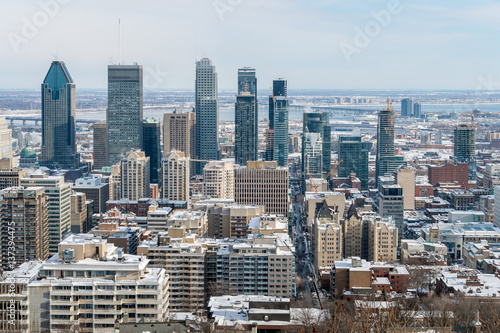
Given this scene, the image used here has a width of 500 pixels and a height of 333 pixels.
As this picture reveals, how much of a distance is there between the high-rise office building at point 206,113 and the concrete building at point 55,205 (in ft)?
84.4

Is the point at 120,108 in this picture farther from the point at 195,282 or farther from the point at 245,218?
the point at 195,282

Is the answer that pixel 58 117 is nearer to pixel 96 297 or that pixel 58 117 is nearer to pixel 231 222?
pixel 231 222

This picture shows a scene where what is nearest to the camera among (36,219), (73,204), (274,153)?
(36,219)

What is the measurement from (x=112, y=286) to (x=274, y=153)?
3938cm

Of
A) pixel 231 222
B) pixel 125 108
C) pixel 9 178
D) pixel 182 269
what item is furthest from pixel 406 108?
pixel 182 269

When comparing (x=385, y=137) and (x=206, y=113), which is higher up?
(x=206, y=113)

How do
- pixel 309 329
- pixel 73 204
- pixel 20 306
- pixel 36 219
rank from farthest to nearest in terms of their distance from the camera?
pixel 73 204, pixel 36 219, pixel 20 306, pixel 309 329

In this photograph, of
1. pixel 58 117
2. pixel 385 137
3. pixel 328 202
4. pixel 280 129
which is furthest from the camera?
pixel 58 117

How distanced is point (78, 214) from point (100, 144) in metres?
24.0

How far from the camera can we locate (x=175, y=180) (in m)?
35.6

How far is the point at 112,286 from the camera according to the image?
14.1 m

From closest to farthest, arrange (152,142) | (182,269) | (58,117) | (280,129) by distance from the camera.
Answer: (182,269) → (152,142) → (280,129) → (58,117)

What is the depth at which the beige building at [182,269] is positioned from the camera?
1966cm

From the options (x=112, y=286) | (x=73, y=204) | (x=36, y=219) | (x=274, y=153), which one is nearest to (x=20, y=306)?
(x=112, y=286)
